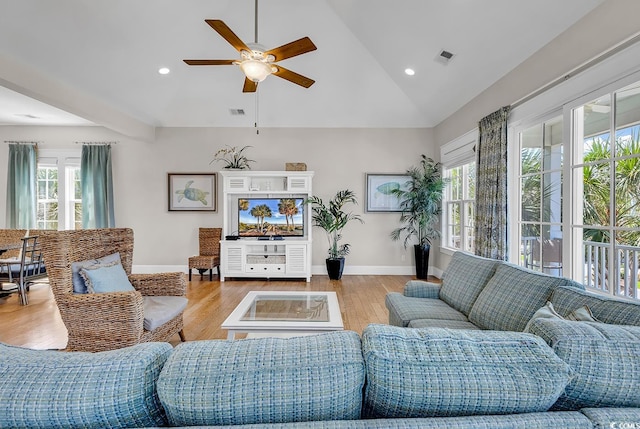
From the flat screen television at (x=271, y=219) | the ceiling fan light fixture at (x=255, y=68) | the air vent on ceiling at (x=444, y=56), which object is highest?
the air vent on ceiling at (x=444, y=56)

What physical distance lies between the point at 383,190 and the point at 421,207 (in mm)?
801

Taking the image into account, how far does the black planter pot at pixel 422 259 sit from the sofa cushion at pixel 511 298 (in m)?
3.29

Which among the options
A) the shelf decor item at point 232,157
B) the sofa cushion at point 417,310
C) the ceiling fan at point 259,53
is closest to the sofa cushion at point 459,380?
the sofa cushion at point 417,310

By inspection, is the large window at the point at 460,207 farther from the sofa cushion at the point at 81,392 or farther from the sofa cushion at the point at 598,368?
the sofa cushion at the point at 81,392

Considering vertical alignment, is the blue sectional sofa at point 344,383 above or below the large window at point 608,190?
below

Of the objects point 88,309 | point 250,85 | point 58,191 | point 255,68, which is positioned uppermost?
point 250,85

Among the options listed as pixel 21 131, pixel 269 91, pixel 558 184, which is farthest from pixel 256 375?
pixel 21 131

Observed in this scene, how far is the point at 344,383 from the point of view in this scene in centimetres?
75

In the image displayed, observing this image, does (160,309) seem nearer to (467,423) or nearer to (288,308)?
(288,308)

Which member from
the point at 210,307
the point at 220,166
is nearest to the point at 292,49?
the point at 210,307

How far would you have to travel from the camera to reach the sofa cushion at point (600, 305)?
1309 mm

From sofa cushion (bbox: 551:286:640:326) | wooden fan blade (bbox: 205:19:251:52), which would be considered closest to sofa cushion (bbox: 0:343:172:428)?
sofa cushion (bbox: 551:286:640:326)

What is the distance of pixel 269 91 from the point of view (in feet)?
17.2

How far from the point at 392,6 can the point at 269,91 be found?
243 cm
